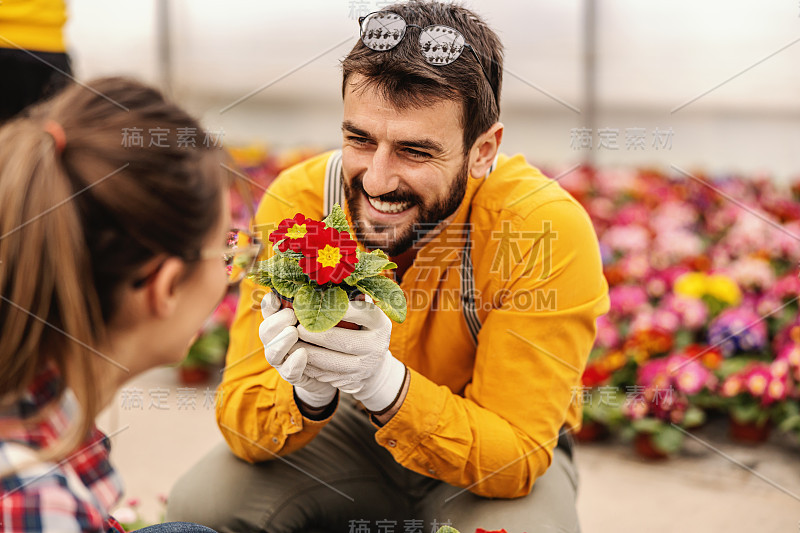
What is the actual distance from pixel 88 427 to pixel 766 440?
246 centimetres

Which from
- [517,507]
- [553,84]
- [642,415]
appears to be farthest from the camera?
[553,84]

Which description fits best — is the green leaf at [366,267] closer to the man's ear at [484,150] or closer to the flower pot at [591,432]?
the man's ear at [484,150]

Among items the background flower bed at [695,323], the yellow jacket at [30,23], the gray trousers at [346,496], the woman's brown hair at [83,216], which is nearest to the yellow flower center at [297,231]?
the woman's brown hair at [83,216]

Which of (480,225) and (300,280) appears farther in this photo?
A: (480,225)

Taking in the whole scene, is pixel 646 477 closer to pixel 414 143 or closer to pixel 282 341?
pixel 414 143

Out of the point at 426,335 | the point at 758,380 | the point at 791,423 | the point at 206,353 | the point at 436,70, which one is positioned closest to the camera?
the point at 436,70

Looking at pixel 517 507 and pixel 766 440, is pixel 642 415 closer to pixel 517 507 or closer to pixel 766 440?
pixel 766 440

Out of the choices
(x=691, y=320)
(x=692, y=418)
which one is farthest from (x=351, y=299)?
(x=691, y=320)

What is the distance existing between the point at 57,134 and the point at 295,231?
0.42m

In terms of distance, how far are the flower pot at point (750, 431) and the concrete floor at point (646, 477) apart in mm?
32

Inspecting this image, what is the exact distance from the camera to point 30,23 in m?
2.22

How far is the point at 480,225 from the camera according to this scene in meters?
1.65

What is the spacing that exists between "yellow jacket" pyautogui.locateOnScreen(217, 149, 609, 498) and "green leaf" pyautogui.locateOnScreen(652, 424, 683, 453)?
45.8 inches

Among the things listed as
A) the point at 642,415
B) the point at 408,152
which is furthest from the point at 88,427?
the point at 642,415
